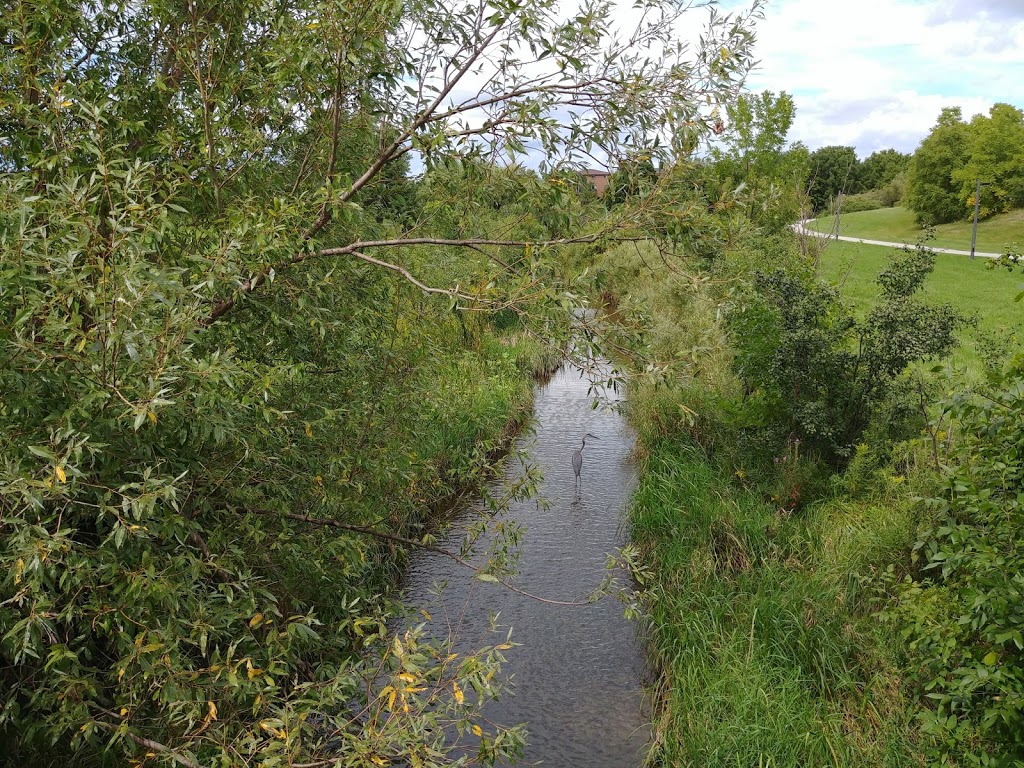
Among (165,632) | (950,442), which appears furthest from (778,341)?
(165,632)

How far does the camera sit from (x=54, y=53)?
364 centimetres

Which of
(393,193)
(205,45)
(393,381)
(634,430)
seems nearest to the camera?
(205,45)

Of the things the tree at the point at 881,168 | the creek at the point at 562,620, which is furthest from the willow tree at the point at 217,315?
the tree at the point at 881,168

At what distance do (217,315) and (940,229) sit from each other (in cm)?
5291

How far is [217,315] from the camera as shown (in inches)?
147

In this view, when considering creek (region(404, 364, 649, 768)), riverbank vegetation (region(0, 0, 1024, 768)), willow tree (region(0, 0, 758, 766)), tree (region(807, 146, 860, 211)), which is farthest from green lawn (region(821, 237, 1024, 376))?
tree (region(807, 146, 860, 211))

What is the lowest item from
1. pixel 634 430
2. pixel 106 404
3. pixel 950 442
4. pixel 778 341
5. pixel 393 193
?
pixel 634 430

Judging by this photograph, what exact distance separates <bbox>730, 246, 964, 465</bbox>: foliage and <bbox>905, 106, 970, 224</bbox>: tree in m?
47.6

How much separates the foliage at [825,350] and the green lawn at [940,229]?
705 inches

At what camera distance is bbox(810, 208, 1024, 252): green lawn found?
127ft

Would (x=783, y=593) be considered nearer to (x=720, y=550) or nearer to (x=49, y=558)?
(x=720, y=550)

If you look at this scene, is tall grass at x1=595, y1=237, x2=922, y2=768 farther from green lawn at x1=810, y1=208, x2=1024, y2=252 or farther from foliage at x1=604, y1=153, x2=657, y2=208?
green lawn at x1=810, y1=208, x2=1024, y2=252

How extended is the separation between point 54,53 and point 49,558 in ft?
8.43

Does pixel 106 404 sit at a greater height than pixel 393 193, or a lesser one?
lesser
